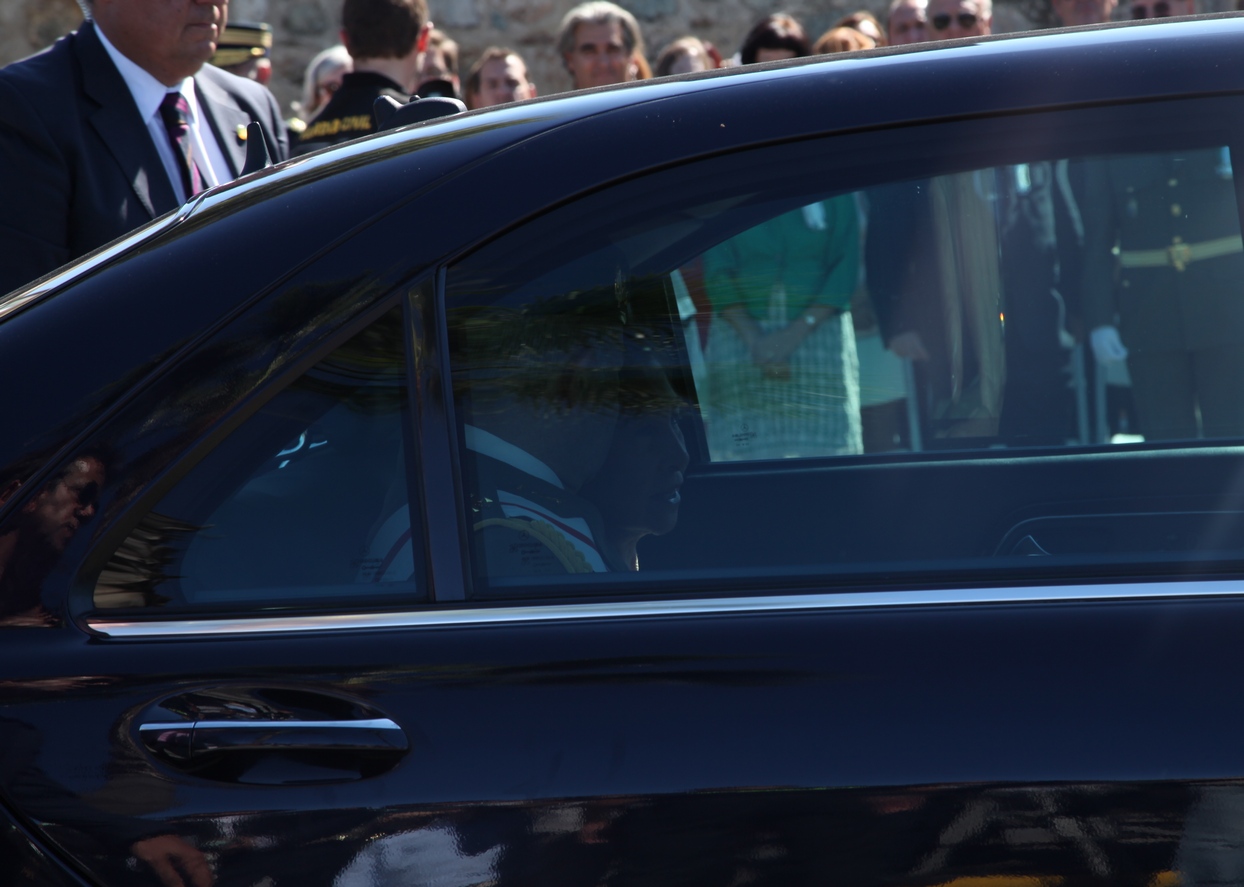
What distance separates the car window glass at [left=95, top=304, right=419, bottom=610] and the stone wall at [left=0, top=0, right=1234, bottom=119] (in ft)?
22.1

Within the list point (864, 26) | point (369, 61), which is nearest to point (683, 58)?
point (864, 26)

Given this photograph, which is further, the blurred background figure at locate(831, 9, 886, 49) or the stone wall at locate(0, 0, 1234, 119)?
the stone wall at locate(0, 0, 1234, 119)

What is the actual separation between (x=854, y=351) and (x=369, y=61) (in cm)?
Result: 310

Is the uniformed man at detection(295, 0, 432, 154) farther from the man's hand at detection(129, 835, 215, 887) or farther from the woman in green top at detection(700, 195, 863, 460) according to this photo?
the man's hand at detection(129, 835, 215, 887)

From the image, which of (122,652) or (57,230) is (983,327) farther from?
(57,230)

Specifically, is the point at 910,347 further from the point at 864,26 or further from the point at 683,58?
the point at 864,26

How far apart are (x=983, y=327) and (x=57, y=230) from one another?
7.50 ft

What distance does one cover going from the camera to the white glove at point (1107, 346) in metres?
1.42

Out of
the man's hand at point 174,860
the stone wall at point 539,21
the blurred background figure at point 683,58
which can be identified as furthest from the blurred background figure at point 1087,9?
the man's hand at point 174,860

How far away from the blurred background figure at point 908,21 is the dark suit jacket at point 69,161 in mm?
3216

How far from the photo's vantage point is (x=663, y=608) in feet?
4.11

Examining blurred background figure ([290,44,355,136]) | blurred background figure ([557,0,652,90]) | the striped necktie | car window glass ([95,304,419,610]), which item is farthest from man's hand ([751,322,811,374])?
blurred background figure ([290,44,355,136])

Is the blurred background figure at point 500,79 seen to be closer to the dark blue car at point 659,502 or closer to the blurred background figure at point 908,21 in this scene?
the blurred background figure at point 908,21

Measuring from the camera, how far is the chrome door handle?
1.18 metres
